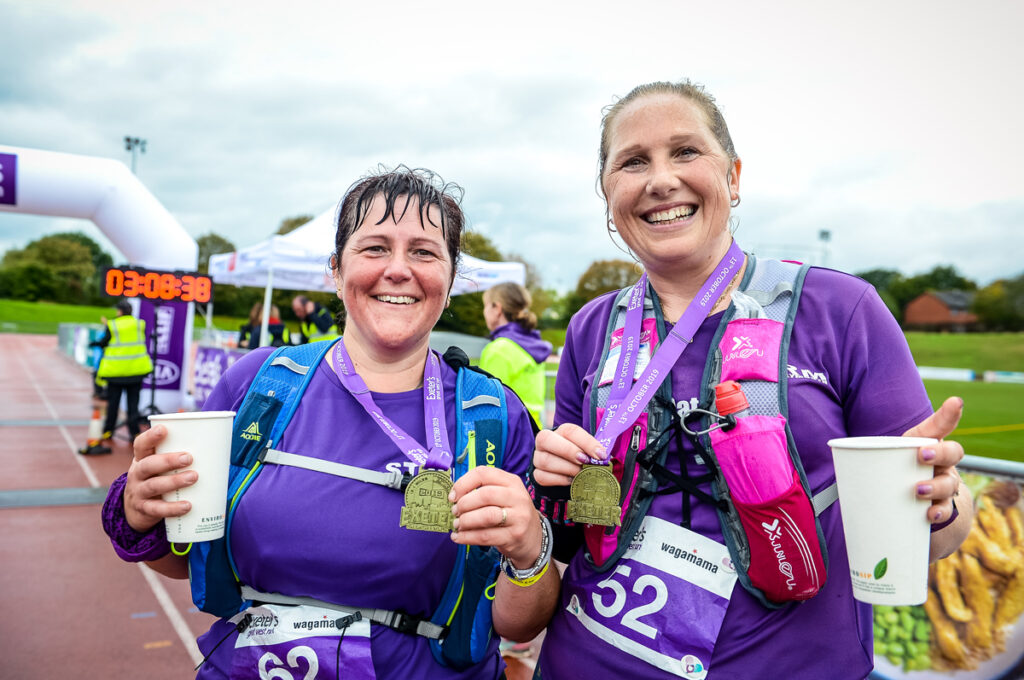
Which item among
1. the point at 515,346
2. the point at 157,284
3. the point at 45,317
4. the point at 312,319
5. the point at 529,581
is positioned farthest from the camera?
the point at 45,317

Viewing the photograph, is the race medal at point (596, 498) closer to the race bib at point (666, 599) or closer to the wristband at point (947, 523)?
the race bib at point (666, 599)

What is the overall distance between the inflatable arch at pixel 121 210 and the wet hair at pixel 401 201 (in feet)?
30.4

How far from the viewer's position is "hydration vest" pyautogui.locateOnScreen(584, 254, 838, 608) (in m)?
Result: 1.23

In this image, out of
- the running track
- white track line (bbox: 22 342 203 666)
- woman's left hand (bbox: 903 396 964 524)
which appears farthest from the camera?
white track line (bbox: 22 342 203 666)

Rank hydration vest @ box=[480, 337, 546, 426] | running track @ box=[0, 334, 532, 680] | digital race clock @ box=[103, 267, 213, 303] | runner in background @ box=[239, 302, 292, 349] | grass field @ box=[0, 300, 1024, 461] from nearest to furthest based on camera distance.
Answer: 1. running track @ box=[0, 334, 532, 680]
2. hydration vest @ box=[480, 337, 546, 426]
3. digital race clock @ box=[103, 267, 213, 303]
4. runner in background @ box=[239, 302, 292, 349]
5. grass field @ box=[0, 300, 1024, 461]

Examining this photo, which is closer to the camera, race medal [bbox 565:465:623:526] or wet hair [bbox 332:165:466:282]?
race medal [bbox 565:465:623:526]

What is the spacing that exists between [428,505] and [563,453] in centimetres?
30

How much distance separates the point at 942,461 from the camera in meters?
1.10

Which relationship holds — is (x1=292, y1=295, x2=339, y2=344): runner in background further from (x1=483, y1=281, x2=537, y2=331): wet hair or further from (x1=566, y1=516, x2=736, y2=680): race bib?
(x1=566, y1=516, x2=736, y2=680): race bib

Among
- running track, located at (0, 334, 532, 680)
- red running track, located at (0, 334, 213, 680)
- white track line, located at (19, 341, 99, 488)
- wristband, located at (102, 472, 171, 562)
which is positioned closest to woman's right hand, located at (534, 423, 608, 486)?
wristband, located at (102, 472, 171, 562)

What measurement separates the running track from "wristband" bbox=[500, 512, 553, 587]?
209 centimetres

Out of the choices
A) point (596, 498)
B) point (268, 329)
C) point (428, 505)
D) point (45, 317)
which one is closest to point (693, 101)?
point (596, 498)

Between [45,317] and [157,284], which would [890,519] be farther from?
[45,317]

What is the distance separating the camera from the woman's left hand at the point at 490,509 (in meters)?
1.25
